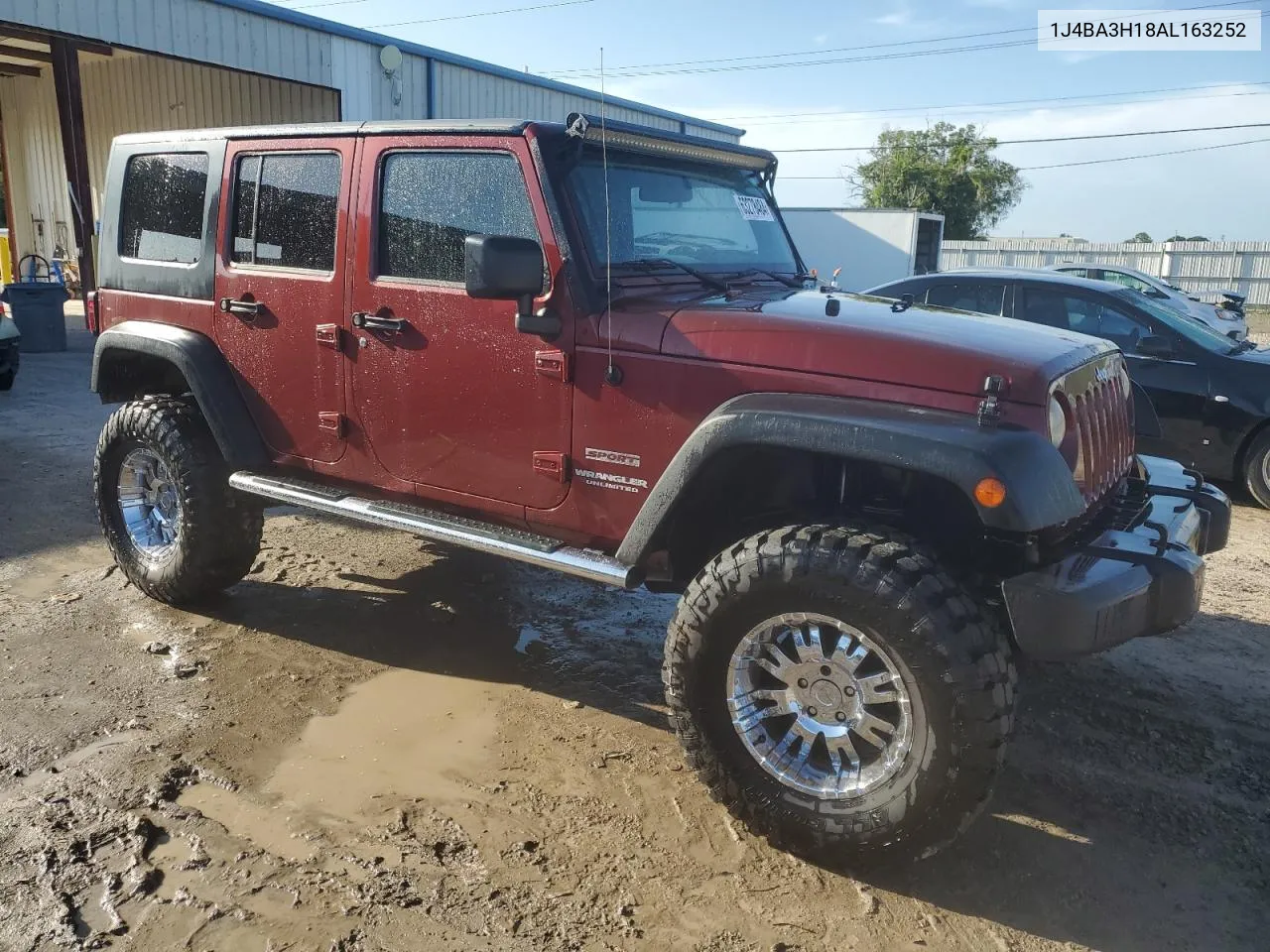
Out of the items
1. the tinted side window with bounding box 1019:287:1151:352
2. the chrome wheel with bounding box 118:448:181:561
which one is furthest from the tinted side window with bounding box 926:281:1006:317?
the chrome wheel with bounding box 118:448:181:561

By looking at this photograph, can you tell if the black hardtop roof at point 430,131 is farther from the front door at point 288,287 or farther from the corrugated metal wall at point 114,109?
the corrugated metal wall at point 114,109

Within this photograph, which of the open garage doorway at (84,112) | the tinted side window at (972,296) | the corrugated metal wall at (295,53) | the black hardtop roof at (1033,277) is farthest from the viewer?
→ the open garage doorway at (84,112)

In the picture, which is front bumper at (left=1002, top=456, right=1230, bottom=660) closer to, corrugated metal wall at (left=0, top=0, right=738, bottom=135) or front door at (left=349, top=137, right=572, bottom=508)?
front door at (left=349, top=137, right=572, bottom=508)

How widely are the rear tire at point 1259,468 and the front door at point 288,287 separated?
20.1ft

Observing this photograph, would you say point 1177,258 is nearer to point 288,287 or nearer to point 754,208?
point 754,208

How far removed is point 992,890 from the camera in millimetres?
2811

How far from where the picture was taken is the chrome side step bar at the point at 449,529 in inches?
130

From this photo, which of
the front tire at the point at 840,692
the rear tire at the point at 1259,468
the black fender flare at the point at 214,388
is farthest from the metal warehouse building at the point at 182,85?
the front tire at the point at 840,692

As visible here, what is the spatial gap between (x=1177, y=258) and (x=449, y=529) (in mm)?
32272

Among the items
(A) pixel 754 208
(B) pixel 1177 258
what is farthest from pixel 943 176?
(A) pixel 754 208

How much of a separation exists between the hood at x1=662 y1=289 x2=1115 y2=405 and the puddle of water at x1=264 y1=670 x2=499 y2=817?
5.30ft

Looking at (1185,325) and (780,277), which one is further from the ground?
(780,277)

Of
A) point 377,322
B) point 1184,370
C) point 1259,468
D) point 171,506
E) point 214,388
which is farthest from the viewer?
point 1184,370

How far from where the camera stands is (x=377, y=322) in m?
3.79
